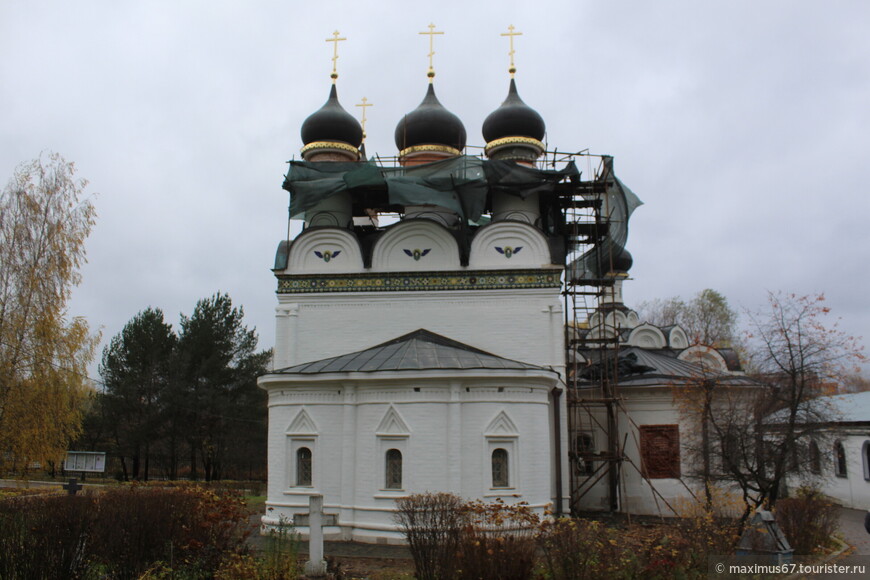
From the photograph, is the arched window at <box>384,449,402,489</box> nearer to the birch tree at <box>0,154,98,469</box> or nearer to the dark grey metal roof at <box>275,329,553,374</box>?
the dark grey metal roof at <box>275,329,553,374</box>

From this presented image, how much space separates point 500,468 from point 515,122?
365 inches

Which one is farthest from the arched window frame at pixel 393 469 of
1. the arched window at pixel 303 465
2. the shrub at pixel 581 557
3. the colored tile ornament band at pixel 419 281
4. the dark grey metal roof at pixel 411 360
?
the shrub at pixel 581 557

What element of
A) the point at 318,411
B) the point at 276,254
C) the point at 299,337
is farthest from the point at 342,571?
the point at 276,254

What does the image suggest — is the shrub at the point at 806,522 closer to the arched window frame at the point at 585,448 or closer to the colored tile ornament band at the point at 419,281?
the arched window frame at the point at 585,448

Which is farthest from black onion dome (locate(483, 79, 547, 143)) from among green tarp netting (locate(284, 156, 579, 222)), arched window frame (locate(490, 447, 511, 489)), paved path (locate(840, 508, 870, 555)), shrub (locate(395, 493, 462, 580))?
shrub (locate(395, 493, 462, 580))

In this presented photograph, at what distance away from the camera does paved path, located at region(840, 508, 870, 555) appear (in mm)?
11111

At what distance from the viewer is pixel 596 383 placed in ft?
52.7

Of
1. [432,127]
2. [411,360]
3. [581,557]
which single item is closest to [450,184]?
[432,127]

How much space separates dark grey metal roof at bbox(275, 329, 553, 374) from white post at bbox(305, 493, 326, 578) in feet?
11.4

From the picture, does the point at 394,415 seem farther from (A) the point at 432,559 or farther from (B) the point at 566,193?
(B) the point at 566,193

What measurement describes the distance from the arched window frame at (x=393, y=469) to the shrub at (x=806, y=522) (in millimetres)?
5794

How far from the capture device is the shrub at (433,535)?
22.8 feet

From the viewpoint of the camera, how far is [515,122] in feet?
57.0

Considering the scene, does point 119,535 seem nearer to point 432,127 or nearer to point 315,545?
point 315,545
